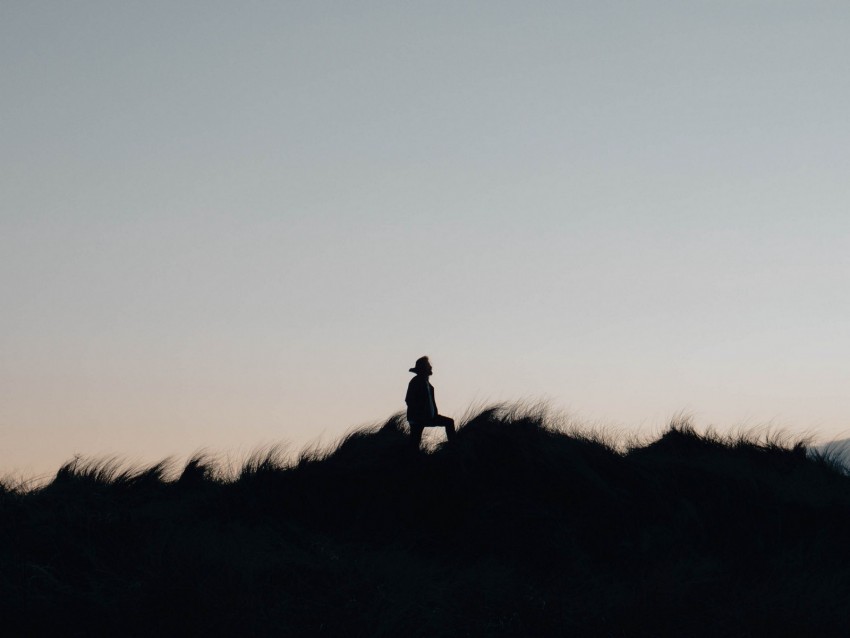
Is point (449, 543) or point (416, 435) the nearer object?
point (449, 543)

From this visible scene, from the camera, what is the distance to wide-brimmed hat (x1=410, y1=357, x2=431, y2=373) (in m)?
15.1

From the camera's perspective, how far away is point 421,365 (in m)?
15.1

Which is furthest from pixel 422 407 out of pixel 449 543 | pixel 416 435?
pixel 449 543

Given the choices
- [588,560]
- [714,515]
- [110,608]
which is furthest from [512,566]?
[110,608]

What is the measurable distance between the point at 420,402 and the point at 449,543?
8.32 ft

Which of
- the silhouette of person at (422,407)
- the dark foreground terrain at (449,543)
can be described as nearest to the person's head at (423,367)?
the silhouette of person at (422,407)

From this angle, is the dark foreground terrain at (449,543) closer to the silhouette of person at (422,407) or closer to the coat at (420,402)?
the silhouette of person at (422,407)

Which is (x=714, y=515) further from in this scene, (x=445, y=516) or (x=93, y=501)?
(x=93, y=501)

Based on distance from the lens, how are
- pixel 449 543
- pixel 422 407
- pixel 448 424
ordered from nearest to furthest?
pixel 449 543, pixel 422 407, pixel 448 424

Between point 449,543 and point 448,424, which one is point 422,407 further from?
point 449,543

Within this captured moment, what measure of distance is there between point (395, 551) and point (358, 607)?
2585 millimetres

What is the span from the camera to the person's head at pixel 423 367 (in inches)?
592

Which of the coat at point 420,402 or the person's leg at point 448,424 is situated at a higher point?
the coat at point 420,402

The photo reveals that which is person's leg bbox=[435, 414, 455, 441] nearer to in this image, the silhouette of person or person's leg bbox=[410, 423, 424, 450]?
the silhouette of person
